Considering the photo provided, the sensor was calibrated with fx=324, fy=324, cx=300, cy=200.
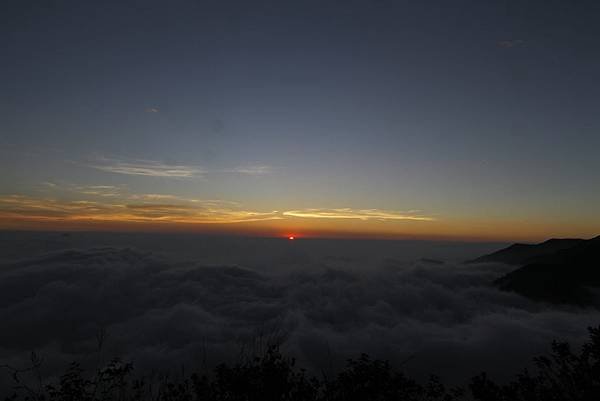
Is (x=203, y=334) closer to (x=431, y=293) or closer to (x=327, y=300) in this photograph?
(x=327, y=300)

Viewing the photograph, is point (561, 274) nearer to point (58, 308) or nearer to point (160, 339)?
point (160, 339)

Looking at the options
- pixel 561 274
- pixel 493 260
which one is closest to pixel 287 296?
pixel 561 274

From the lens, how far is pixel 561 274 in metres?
103

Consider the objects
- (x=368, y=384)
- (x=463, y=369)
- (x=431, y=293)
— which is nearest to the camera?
(x=368, y=384)

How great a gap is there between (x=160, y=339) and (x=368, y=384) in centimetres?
7638

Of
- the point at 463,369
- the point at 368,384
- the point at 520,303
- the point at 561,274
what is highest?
the point at 368,384

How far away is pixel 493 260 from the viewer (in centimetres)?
18912

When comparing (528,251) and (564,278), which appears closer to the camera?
(564,278)

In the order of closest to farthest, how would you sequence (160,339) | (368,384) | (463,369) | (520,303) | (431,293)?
(368,384), (463,369), (160,339), (520,303), (431,293)

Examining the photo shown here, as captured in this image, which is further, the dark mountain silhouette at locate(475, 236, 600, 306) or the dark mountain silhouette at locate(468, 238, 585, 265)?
the dark mountain silhouette at locate(468, 238, 585, 265)

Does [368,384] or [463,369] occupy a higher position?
[368,384]

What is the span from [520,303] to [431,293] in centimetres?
2928

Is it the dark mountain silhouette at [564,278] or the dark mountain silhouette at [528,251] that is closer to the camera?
the dark mountain silhouette at [564,278]

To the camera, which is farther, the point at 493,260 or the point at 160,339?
the point at 493,260
